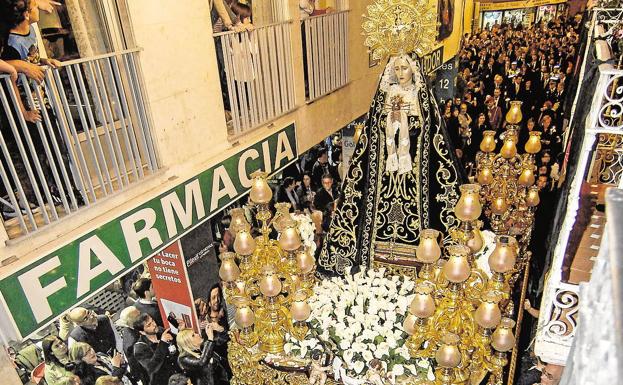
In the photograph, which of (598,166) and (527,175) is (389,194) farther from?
(598,166)

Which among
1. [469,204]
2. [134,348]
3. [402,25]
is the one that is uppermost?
[402,25]

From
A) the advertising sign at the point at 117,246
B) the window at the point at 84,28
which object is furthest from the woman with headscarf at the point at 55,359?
the window at the point at 84,28

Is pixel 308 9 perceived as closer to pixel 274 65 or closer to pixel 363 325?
pixel 274 65

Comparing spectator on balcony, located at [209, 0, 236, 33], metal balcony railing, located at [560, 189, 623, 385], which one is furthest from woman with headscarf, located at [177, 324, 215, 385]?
metal balcony railing, located at [560, 189, 623, 385]

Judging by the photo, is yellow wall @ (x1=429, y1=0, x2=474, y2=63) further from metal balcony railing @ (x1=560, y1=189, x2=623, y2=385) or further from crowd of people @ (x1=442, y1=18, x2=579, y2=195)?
metal balcony railing @ (x1=560, y1=189, x2=623, y2=385)

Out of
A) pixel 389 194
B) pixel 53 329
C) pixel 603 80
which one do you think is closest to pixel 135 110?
pixel 53 329

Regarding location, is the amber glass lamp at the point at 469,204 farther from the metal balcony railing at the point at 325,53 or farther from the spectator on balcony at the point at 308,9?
the spectator on balcony at the point at 308,9

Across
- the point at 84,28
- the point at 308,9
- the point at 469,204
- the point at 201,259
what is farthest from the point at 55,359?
the point at 308,9

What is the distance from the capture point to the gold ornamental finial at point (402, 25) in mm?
5336

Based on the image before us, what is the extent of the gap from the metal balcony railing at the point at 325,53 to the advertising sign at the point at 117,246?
1.91 metres

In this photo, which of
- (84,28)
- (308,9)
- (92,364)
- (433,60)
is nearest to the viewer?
(84,28)

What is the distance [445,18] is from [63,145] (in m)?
15.6

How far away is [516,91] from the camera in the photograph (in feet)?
40.5

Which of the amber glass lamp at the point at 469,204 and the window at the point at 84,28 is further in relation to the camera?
the window at the point at 84,28
